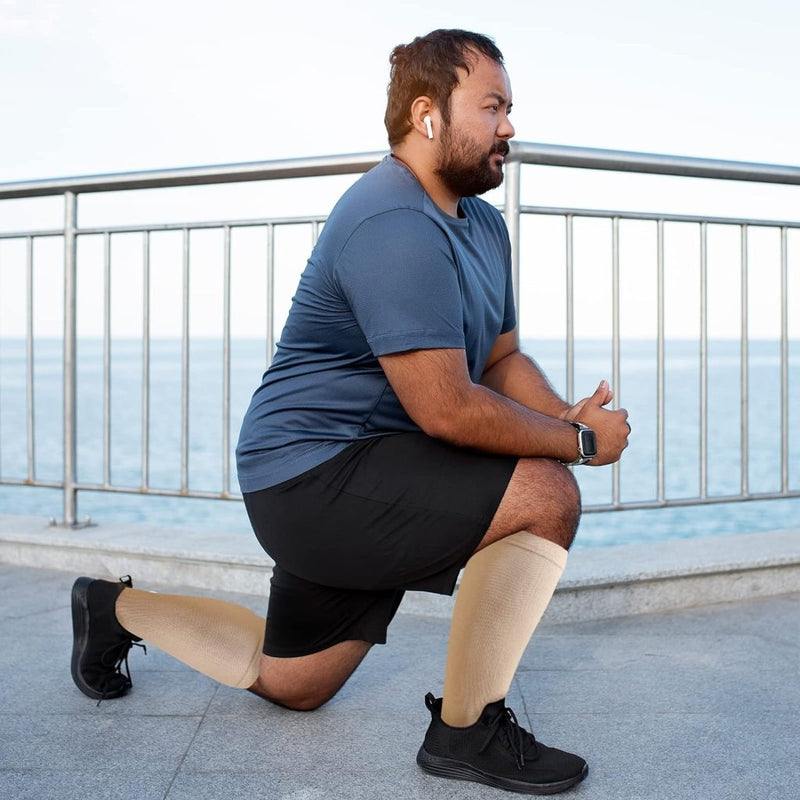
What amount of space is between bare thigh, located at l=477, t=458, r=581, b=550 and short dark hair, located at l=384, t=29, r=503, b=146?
62cm

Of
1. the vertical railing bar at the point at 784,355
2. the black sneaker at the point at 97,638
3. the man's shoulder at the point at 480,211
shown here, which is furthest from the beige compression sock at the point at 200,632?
the vertical railing bar at the point at 784,355

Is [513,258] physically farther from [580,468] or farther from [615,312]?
[580,468]

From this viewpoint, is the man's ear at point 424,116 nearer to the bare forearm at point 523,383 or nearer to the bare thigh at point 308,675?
the bare forearm at point 523,383

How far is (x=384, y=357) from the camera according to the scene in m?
1.52

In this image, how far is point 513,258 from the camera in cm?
265

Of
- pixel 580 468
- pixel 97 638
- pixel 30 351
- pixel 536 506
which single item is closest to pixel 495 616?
pixel 536 506

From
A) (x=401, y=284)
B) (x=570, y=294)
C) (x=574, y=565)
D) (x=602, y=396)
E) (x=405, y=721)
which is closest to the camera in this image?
(x=401, y=284)

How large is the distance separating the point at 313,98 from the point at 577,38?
568cm

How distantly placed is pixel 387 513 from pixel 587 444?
0.36 metres

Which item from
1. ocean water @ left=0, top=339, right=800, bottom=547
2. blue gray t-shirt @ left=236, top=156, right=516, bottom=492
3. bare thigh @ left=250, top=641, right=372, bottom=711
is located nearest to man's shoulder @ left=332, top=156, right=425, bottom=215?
blue gray t-shirt @ left=236, top=156, right=516, bottom=492

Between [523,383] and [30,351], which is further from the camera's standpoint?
[30,351]

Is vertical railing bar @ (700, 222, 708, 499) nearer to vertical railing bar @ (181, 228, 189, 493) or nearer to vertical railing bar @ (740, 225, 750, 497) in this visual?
vertical railing bar @ (740, 225, 750, 497)

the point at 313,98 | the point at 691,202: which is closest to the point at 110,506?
the point at 691,202

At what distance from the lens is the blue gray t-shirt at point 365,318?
151 centimetres
